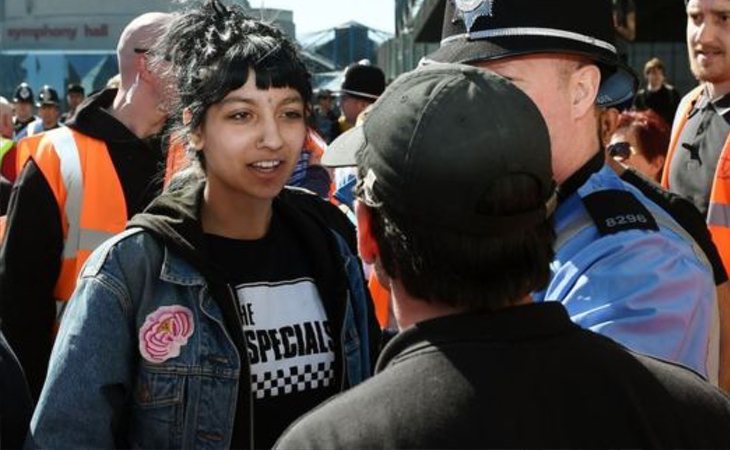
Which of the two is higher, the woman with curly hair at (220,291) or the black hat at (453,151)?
the black hat at (453,151)

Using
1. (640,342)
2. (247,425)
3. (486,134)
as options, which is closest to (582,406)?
(486,134)

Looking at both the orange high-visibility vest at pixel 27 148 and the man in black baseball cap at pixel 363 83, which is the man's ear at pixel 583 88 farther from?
the man in black baseball cap at pixel 363 83

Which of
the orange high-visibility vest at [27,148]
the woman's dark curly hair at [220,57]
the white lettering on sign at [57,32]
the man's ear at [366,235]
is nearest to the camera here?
the man's ear at [366,235]

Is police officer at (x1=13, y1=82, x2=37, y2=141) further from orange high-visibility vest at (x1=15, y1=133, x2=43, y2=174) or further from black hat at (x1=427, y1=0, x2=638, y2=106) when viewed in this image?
black hat at (x1=427, y1=0, x2=638, y2=106)

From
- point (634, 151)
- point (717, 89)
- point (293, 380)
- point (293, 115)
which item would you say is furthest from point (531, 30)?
point (634, 151)

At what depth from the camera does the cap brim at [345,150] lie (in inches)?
81.7

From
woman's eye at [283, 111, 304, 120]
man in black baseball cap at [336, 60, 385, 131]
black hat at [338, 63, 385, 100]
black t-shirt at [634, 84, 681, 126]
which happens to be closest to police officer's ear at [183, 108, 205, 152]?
woman's eye at [283, 111, 304, 120]

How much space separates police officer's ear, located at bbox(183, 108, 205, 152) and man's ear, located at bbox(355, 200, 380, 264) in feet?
3.82

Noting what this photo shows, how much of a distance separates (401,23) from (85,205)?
33.0 metres

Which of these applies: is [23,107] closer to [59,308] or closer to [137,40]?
[137,40]

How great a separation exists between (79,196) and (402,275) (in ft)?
8.49

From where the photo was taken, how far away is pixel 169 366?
8.41 feet

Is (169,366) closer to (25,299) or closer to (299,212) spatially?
(299,212)

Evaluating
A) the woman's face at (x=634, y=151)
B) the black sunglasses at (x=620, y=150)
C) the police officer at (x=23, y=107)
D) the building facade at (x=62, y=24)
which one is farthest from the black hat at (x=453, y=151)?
the building facade at (x=62, y=24)
